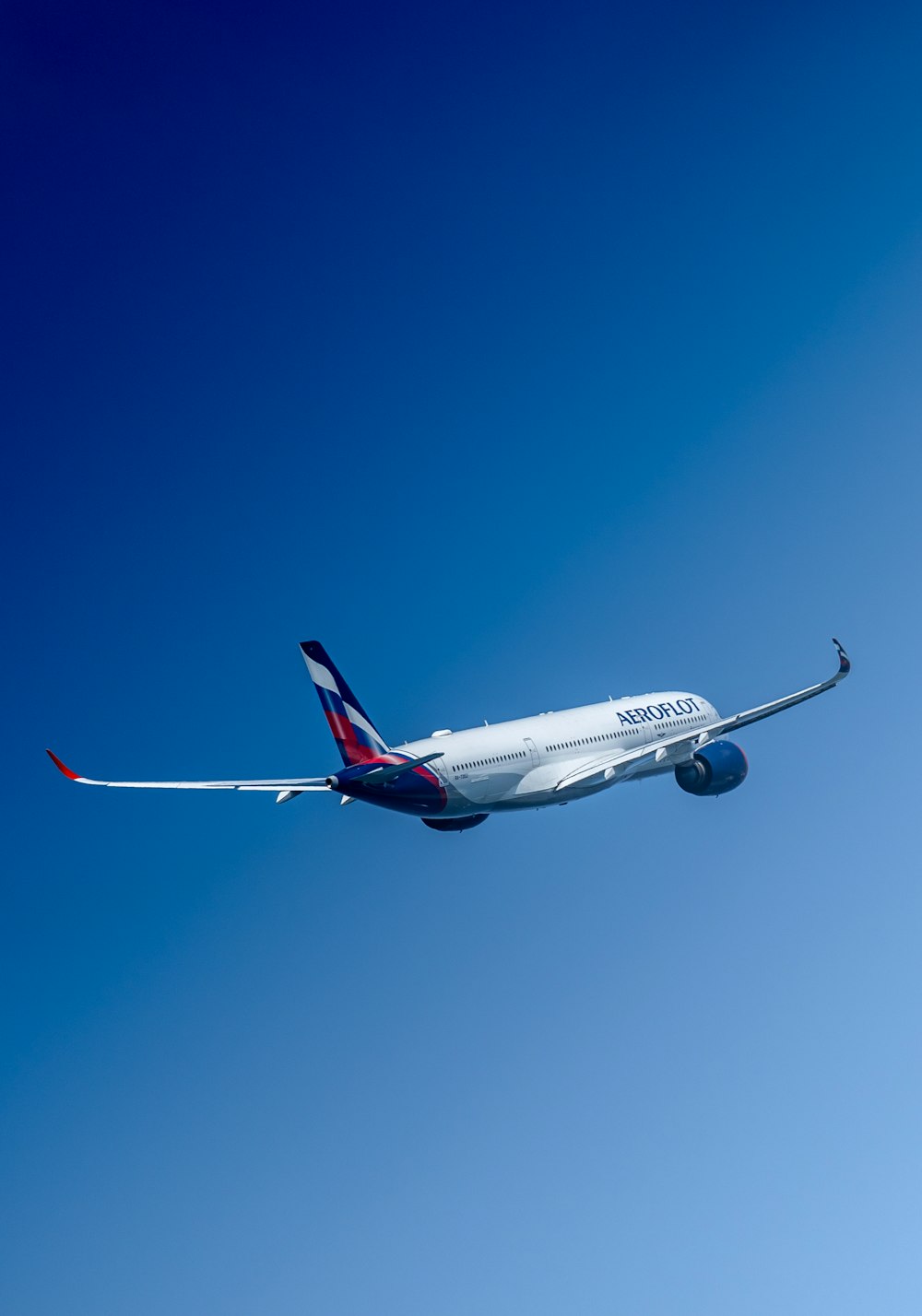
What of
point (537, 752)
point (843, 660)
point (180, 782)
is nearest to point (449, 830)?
point (537, 752)

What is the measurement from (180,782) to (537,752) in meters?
23.1

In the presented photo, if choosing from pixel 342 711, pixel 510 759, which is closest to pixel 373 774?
pixel 342 711

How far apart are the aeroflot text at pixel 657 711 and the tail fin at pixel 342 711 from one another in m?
21.4

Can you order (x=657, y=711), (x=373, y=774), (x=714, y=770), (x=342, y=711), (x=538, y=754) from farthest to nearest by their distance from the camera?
(x=657, y=711)
(x=714, y=770)
(x=538, y=754)
(x=342, y=711)
(x=373, y=774)

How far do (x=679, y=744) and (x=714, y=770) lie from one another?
3326 millimetres

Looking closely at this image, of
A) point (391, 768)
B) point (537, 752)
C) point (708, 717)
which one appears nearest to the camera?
point (391, 768)

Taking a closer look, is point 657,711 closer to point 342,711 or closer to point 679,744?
point 679,744

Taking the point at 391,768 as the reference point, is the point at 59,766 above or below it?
above

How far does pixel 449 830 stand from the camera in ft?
340

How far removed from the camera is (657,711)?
114 meters

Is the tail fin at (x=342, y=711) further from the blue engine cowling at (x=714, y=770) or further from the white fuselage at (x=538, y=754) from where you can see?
the blue engine cowling at (x=714, y=770)

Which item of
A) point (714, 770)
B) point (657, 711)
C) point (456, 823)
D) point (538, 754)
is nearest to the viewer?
point (538, 754)

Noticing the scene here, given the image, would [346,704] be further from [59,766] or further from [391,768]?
[59,766]

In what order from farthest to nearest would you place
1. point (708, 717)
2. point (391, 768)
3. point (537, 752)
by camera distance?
point (708, 717), point (537, 752), point (391, 768)
